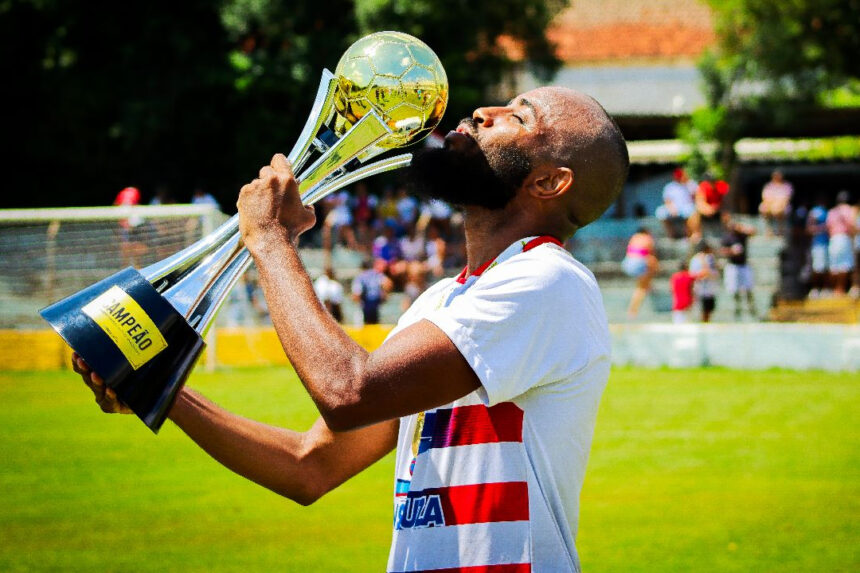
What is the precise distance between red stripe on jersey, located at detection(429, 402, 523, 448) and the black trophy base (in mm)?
620

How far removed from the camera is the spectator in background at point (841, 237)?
22.4m

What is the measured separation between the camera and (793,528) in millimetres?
7535

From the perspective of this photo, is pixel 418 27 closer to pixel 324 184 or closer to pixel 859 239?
pixel 859 239

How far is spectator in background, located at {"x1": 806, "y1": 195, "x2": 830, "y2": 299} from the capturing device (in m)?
23.3

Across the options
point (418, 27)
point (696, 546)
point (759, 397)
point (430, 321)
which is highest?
point (418, 27)

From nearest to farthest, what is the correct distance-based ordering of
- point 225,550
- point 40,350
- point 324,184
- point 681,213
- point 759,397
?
point 324,184 → point 225,550 → point 759,397 → point 40,350 → point 681,213

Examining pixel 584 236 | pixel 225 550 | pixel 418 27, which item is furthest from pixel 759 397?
pixel 418 27

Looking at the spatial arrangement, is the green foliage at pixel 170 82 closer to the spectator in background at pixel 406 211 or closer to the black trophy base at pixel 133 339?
the spectator in background at pixel 406 211

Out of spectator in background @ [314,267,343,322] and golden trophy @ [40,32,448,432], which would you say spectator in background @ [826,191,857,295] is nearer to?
spectator in background @ [314,267,343,322]

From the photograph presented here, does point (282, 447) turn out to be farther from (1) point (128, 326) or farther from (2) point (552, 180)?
(2) point (552, 180)

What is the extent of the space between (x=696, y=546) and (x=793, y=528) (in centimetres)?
83

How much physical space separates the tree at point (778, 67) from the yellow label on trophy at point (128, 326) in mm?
28394

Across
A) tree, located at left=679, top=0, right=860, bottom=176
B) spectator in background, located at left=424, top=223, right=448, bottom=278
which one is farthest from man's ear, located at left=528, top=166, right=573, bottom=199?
tree, located at left=679, top=0, right=860, bottom=176

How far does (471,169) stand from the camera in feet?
10.0
